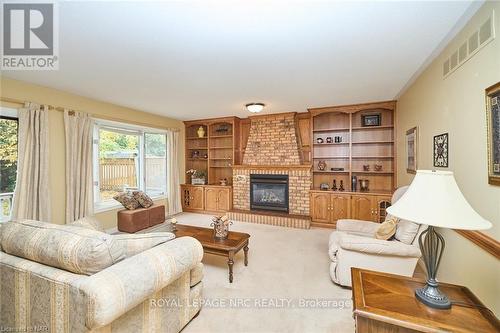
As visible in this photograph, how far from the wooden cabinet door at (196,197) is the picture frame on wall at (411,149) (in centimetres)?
446

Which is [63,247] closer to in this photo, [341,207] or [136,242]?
[136,242]

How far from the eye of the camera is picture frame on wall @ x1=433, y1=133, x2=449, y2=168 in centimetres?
212

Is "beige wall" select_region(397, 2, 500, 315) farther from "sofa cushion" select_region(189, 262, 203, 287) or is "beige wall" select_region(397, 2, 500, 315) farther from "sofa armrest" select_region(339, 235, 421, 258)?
"sofa cushion" select_region(189, 262, 203, 287)

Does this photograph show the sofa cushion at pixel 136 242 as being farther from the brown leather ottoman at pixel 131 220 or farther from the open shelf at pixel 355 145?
the open shelf at pixel 355 145

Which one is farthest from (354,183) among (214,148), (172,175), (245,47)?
(172,175)

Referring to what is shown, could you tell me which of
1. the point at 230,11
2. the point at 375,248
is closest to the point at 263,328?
the point at 375,248

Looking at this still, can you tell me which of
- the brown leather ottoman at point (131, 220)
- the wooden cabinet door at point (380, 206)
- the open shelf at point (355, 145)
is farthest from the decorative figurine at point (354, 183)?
the brown leather ottoman at point (131, 220)

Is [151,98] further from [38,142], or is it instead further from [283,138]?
[283,138]

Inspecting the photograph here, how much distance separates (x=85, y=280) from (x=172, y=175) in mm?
4629

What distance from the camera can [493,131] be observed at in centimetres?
144

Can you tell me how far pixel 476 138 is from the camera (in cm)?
165

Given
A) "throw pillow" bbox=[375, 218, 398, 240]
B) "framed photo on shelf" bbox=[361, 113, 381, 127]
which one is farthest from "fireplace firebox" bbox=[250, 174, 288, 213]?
"throw pillow" bbox=[375, 218, 398, 240]

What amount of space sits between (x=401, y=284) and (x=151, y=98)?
162 inches

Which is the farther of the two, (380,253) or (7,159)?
(7,159)
